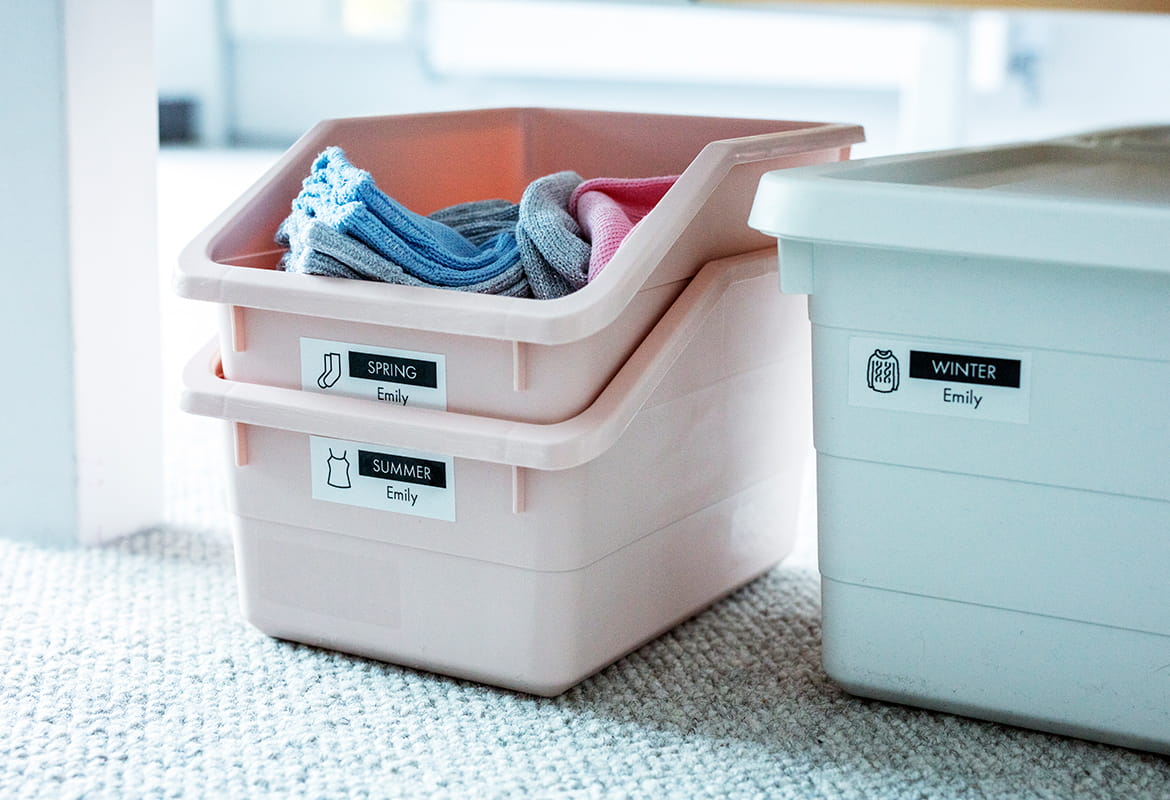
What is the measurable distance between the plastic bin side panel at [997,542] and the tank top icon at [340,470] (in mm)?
280

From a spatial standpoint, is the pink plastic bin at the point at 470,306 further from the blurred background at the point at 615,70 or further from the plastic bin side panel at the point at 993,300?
the blurred background at the point at 615,70

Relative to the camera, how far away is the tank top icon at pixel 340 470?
775mm

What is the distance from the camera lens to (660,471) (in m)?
0.80

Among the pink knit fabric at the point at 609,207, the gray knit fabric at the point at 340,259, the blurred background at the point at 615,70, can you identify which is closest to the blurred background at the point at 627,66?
the blurred background at the point at 615,70

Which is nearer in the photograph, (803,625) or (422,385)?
(422,385)

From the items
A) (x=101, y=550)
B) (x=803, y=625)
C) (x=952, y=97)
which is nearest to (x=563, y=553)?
(x=803, y=625)

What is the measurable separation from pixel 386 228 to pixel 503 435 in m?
0.15

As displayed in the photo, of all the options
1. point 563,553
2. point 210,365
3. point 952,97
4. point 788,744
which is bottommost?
point 788,744

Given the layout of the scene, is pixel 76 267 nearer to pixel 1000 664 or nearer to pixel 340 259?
pixel 340 259

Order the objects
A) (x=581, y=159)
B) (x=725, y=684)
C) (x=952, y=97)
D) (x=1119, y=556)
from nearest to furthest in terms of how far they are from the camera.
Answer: (x=1119, y=556) < (x=725, y=684) < (x=581, y=159) < (x=952, y=97)

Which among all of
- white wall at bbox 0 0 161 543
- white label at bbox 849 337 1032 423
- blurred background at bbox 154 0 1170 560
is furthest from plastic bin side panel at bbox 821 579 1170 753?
blurred background at bbox 154 0 1170 560

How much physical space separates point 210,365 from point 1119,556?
1.78 feet

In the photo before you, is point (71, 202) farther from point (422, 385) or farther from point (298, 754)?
point (298, 754)

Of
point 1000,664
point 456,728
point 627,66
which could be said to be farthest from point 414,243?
point 627,66
